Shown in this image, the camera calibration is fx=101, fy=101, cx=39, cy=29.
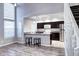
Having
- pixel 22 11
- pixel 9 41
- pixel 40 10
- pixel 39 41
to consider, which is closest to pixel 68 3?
pixel 40 10

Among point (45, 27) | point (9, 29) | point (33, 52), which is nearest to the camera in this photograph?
point (33, 52)

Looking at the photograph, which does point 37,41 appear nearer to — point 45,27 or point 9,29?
point 45,27

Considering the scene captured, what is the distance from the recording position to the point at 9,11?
23.6ft

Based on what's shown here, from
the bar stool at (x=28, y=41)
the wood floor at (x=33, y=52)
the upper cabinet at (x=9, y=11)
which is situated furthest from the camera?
the bar stool at (x=28, y=41)

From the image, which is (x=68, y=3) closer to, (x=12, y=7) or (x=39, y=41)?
(x=39, y=41)

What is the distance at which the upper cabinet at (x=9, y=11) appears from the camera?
6897mm

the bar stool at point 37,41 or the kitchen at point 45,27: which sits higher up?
the kitchen at point 45,27

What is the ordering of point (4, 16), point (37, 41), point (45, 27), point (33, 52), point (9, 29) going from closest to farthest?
1. point (33, 52)
2. point (4, 16)
3. point (37, 41)
4. point (9, 29)
5. point (45, 27)

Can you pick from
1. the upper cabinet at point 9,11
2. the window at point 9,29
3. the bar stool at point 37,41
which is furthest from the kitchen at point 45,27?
the upper cabinet at point 9,11

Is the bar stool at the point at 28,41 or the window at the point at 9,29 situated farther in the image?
the bar stool at the point at 28,41

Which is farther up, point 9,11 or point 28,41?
point 9,11

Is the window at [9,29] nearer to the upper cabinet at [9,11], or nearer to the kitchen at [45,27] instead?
the upper cabinet at [9,11]

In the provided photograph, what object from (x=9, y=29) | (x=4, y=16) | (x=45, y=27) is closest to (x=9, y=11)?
(x=4, y=16)

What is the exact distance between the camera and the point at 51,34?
6828mm
